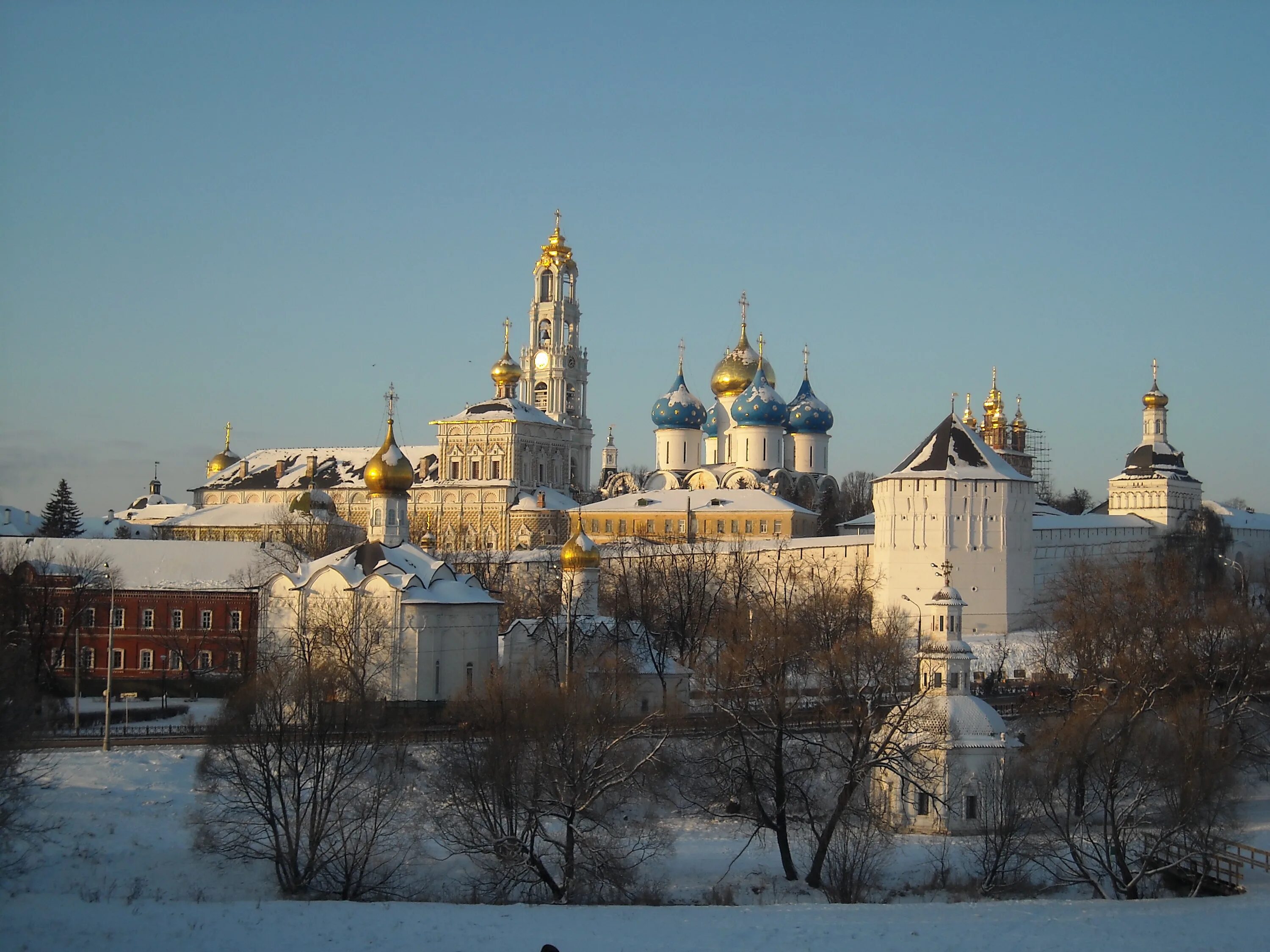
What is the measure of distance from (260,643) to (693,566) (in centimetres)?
1576

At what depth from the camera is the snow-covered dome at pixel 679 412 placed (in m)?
61.3

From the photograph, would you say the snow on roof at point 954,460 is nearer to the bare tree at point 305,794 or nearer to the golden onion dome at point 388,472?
the golden onion dome at point 388,472

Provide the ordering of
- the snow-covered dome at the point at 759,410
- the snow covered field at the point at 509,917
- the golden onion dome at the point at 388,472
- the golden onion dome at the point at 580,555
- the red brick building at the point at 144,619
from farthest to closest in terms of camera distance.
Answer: the snow-covered dome at the point at 759,410 → the red brick building at the point at 144,619 → the golden onion dome at the point at 580,555 → the golden onion dome at the point at 388,472 → the snow covered field at the point at 509,917

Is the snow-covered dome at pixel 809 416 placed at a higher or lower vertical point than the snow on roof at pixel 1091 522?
higher

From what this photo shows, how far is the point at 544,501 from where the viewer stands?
56.8 meters

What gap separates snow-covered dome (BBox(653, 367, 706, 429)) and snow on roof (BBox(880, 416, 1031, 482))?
18.8m

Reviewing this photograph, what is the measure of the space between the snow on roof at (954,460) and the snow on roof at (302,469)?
24.0 meters

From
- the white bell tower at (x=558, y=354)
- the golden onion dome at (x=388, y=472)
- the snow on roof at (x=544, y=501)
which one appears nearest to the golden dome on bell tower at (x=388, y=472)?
the golden onion dome at (x=388, y=472)

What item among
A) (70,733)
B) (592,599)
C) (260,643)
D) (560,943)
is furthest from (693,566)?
(560,943)

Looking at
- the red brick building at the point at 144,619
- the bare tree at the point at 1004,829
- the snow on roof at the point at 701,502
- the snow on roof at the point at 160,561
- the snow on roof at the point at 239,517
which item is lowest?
the bare tree at the point at 1004,829

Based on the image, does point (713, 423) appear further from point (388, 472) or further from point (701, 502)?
point (388, 472)

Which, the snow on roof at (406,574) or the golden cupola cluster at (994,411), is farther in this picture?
the golden cupola cluster at (994,411)

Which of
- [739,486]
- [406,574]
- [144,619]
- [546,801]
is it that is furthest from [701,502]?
[546,801]

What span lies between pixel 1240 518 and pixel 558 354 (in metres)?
27.4
